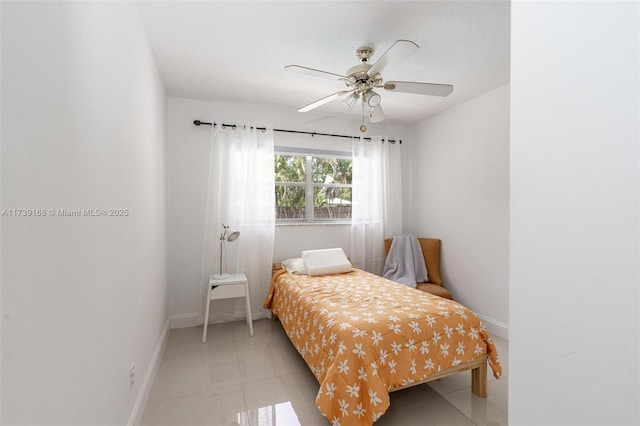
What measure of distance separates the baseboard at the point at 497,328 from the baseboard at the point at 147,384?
322 cm

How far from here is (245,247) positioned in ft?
11.2

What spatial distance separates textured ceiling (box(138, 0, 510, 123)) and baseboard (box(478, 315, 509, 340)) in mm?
2469

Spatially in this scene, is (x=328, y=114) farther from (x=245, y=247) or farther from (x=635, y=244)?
(x=635, y=244)

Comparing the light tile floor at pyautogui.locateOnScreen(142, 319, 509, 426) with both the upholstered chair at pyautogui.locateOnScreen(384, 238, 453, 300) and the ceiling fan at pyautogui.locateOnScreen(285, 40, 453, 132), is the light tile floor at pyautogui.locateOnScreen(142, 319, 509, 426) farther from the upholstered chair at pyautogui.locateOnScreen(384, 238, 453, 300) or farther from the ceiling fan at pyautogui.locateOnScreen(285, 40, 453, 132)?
the ceiling fan at pyautogui.locateOnScreen(285, 40, 453, 132)

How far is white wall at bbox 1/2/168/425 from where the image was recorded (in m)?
0.70

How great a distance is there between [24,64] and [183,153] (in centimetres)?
273

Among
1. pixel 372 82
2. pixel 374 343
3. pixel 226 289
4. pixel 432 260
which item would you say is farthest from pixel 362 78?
pixel 432 260

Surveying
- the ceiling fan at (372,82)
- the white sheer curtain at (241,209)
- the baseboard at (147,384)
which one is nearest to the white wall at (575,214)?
the ceiling fan at (372,82)

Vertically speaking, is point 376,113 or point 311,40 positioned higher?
point 311,40

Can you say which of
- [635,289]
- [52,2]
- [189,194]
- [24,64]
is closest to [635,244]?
[635,289]

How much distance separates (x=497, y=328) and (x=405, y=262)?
1176 millimetres

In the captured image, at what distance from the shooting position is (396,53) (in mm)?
1812

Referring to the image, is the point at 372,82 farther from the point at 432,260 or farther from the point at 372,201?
the point at 432,260

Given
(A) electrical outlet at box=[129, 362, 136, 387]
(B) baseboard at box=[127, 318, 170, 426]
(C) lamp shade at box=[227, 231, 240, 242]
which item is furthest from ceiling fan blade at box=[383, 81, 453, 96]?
(B) baseboard at box=[127, 318, 170, 426]
